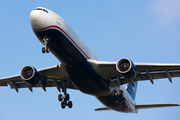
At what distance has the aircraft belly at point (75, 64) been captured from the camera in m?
21.1

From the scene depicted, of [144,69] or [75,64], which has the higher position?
[75,64]

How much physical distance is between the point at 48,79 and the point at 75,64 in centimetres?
596

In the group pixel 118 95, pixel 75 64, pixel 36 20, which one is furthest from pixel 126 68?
pixel 36 20

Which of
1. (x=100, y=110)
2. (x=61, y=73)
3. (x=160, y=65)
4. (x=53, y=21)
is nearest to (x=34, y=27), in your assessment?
(x=53, y=21)

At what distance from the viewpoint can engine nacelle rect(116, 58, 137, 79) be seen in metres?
22.5

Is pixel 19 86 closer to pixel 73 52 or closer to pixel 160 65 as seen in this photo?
pixel 73 52

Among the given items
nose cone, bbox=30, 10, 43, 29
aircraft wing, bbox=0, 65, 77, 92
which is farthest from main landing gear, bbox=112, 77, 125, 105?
nose cone, bbox=30, 10, 43, 29

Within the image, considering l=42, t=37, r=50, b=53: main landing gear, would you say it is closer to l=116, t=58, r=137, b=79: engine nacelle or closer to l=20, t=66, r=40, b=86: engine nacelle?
l=20, t=66, r=40, b=86: engine nacelle

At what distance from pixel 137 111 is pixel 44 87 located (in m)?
11.6

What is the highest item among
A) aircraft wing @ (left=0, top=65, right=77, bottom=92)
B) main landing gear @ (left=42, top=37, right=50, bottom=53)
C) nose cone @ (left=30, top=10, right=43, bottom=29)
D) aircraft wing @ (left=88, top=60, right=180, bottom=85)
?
nose cone @ (left=30, top=10, right=43, bottom=29)

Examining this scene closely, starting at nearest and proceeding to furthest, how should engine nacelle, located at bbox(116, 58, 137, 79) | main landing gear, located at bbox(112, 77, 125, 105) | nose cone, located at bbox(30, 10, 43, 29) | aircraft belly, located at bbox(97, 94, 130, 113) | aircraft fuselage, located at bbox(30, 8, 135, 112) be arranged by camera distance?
nose cone, located at bbox(30, 10, 43, 29) → aircraft fuselage, located at bbox(30, 8, 135, 112) → engine nacelle, located at bbox(116, 58, 137, 79) → main landing gear, located at bbox(112, 77, 125, 105) → aircraft belly, located at bbox(97, 94, 130, 113)

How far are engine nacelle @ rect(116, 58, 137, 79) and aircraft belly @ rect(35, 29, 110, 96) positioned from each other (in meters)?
2.36

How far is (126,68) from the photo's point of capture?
75.2 ft

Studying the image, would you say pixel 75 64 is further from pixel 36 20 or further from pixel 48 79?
pixel 48 79
